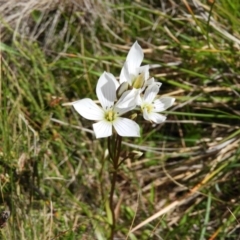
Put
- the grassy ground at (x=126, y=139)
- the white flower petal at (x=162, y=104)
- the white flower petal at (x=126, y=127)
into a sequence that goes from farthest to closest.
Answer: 1. the grassy ground at (x=126, y=139)
2. the white flower petal at (x=162, y=104)
3. the white flower petal at (x=126, y=127)

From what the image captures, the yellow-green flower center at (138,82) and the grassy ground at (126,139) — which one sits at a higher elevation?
the yellow-green flower center at (138,82)

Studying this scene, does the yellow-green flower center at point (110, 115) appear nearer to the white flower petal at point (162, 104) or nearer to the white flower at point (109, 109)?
the white flower at point (109, 109)

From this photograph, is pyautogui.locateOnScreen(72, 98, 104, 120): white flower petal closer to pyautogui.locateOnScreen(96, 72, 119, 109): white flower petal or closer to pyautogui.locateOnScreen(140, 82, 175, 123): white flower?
pyautogui.locateOnScreen(96, 72, 119, 109): white flower petal

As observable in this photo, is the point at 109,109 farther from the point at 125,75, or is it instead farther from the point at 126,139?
the point at 126,139

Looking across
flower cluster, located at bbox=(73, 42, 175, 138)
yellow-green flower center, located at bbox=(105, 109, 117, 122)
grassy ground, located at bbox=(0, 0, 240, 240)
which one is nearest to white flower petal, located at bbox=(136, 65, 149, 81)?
flower cluster, located at bbox=(73, 42, 175, 138)

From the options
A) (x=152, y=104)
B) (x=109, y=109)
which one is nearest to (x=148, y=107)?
(x=152, y=104)

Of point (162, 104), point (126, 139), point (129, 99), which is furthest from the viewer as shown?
point (126, 139)

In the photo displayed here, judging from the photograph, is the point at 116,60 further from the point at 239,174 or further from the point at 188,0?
the point at 239,174

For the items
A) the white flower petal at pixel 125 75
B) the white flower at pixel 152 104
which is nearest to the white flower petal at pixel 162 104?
the white flower at pixel 152 104
